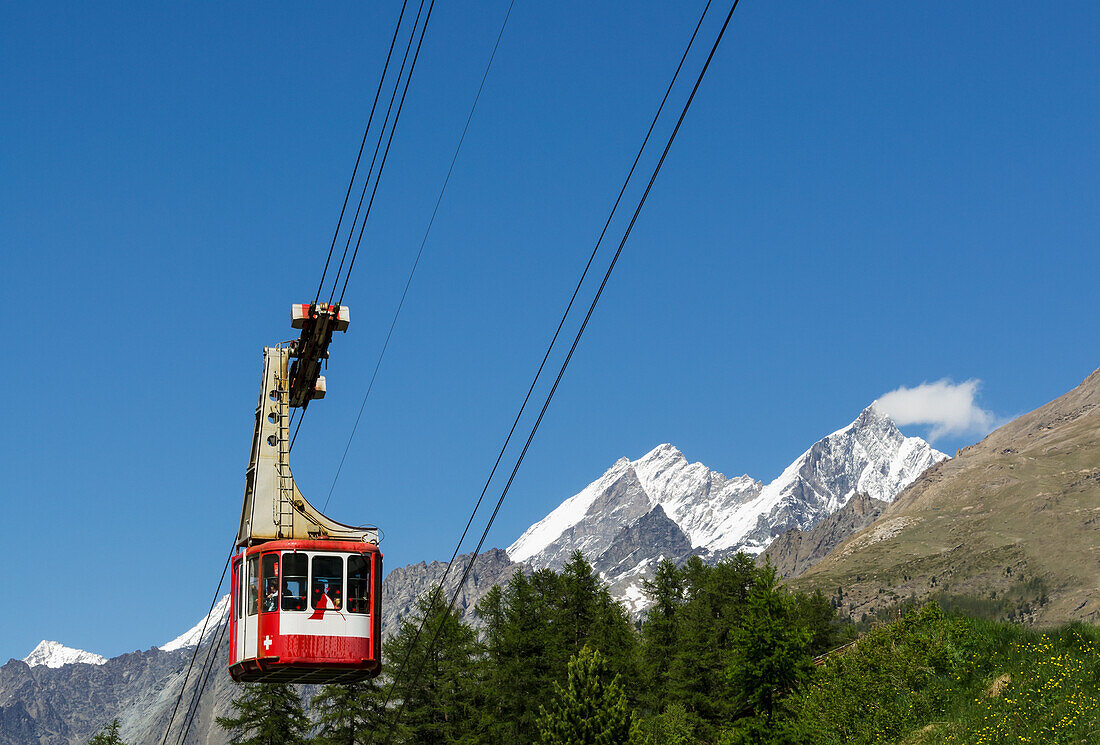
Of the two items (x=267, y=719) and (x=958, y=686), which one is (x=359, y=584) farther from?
(x=267, y=719)

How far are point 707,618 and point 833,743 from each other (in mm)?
34888

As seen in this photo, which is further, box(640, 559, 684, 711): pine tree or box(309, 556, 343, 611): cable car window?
box(640, 559, 684, 711): pine tree

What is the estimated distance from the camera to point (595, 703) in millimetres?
73125

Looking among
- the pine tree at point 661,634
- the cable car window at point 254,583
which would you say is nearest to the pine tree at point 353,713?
the pine tree at point 661,634

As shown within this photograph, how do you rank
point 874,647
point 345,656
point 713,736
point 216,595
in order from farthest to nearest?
point 713,736 → point 874,647 → point 216,595 → point 345,656

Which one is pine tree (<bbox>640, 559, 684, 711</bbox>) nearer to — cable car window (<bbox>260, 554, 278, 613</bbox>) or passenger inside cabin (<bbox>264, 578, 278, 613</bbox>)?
cable car window (<bbox>260, 554, 278, 613</bbox>)

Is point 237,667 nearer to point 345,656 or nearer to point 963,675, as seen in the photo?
point 345,656

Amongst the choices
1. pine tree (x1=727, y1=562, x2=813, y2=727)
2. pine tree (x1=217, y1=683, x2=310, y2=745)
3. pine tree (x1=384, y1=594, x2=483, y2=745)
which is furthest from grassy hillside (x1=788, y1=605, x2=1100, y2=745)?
pine tree (x1=217, y1=683, x2=310, y2=745)

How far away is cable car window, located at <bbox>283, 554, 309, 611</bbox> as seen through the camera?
3859 cm

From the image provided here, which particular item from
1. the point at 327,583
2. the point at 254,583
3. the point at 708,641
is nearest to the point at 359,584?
the point at 327,583

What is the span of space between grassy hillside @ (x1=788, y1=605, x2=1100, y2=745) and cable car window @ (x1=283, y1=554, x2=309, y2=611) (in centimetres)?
2237

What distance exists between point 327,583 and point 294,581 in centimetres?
102

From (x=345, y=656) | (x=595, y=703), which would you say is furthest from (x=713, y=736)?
(x=345, y=656)

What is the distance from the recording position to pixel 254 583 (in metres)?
39.5
